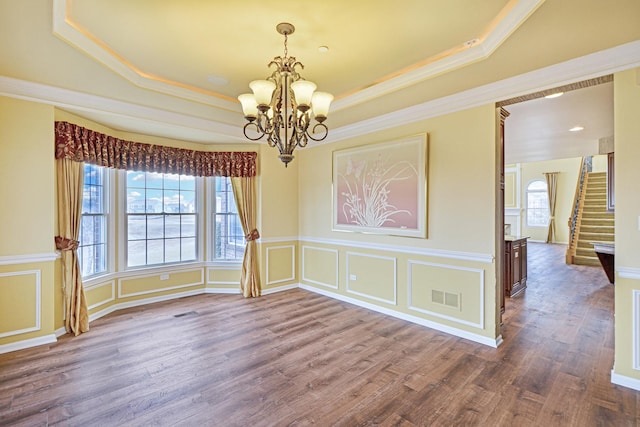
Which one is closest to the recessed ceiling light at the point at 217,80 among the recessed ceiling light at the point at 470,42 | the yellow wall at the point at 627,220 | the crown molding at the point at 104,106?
the crown molding at the point at 104,106

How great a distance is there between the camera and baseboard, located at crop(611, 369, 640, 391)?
236 cm

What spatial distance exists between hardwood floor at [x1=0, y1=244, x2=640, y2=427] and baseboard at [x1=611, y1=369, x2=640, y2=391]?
68 mm

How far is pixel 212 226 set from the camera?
507cm

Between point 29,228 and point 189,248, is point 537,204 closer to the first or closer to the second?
point 189,248

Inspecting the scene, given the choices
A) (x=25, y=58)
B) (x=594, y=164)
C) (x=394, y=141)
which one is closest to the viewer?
(x=25, y=58)

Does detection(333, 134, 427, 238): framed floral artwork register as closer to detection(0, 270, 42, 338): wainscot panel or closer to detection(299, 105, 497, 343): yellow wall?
detection(299, 105, 497, 343): yellow wall

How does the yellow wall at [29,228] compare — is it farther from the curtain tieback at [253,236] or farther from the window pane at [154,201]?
the curtain tieback at [253,236]

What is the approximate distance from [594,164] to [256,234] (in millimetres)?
12256

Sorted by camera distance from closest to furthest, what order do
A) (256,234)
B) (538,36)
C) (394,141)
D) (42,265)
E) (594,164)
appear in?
(538,36) → (42,265) → (394,141) → (256,234) → (594,164)

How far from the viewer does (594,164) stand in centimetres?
1044

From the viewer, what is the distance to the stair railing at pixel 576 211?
26.0ft

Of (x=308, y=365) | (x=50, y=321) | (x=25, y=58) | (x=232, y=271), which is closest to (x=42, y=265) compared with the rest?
(x=50, y=321)

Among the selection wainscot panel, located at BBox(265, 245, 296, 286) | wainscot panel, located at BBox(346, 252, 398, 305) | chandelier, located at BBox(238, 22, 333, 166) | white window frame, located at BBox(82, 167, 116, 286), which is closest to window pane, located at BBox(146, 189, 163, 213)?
white window frame, located at BBox(82, 167, 116, 286)

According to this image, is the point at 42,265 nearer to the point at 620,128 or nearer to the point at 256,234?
the point at 256,234
